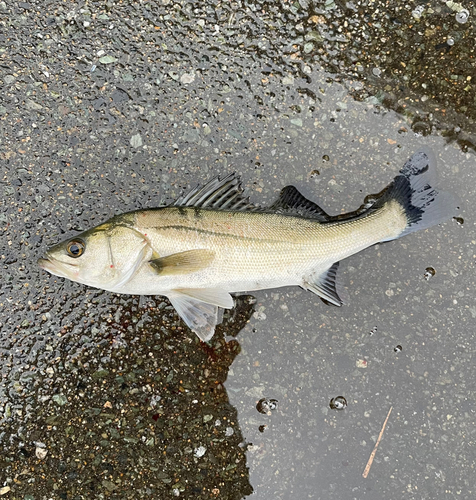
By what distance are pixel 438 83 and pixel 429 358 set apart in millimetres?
2338

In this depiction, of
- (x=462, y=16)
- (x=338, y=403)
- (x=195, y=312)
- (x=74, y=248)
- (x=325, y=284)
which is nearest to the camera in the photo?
(x=74, y=248)

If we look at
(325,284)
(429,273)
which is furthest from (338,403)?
(429,273)

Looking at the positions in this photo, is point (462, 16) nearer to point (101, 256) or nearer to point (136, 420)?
point (101, 256)

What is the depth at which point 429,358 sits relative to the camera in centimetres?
344

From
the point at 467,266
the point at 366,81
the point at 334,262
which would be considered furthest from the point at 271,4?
the point at 467,266

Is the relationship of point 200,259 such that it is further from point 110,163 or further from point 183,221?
point 110,163

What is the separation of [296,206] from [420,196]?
0.99 metres

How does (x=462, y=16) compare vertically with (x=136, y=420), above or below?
above

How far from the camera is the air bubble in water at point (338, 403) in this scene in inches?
134

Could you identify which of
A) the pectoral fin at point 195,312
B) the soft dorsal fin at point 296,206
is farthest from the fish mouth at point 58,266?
Answer: the soft dorsal fin at point 296,206

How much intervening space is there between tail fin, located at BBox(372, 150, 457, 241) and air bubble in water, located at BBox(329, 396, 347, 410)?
143cm

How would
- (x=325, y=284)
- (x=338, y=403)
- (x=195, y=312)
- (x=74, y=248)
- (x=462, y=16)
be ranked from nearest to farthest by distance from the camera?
(x=74, y=248)
(x=195, y=312)
(x=325, y=284)
(x=338, y=403)
(x=462, y=16)

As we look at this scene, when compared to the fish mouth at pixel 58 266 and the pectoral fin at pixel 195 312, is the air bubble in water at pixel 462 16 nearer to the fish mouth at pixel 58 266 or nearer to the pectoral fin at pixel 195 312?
the pectoral fin at pixel 195 312

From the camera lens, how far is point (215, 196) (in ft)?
10.5
